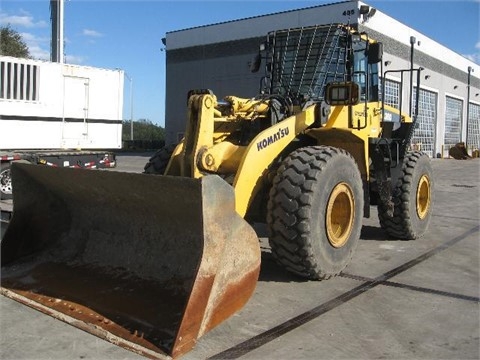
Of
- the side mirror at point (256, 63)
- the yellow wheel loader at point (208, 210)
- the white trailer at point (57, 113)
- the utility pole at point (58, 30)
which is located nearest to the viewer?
the yellow wheel loader at point (208, 210)

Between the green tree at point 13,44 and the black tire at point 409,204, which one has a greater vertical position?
the green tree at point 13,44

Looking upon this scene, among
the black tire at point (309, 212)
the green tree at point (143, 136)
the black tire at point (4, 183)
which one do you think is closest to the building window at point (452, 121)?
the green tree at point (143, 136)

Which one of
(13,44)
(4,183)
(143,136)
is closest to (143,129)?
(143,136)

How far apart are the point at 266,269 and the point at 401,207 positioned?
2571 millimetres

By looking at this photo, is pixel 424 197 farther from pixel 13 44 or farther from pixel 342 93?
pixel 13 44

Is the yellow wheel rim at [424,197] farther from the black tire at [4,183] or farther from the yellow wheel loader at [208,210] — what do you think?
the black tire at [4,183]

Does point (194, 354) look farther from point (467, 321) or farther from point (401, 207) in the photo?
point (401, 207)

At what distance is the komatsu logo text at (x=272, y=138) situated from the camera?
4909 millimetres

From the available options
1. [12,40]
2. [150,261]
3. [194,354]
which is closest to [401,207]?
[150,261]

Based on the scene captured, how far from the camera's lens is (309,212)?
471cm

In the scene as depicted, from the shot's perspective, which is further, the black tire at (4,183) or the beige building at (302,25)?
the beige building at (302,25)

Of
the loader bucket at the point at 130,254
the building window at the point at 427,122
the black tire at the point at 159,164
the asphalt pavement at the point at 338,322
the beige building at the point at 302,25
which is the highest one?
the beige building at the point at 302,25

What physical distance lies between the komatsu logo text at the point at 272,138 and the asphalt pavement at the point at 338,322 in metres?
1.37

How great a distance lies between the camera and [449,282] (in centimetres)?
541
